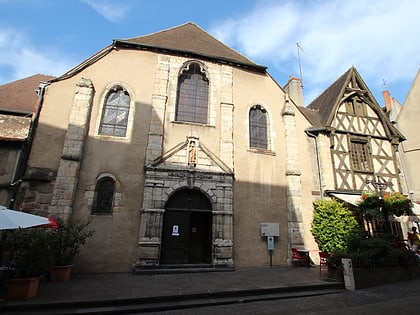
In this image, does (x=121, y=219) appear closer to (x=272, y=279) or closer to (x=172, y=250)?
(x=172, y=250)

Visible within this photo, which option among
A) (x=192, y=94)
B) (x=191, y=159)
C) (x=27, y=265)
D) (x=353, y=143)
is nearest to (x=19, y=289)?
(x=27, y=265)

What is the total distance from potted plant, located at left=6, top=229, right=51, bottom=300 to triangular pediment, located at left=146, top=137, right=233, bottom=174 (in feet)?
11.8

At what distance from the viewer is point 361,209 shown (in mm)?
7664

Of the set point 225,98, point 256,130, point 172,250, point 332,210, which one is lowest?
point 172,250

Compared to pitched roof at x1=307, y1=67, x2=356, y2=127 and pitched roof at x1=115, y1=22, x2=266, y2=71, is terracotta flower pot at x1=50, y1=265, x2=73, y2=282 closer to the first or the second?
pitched roof at x1=115, y1=22, x2=266, y2=71

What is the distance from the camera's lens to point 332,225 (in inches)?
313

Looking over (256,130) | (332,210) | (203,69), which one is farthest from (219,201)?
(203,69)

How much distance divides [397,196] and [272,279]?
15.8 ft

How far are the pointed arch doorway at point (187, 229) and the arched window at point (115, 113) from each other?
2974 mm

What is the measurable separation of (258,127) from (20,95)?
31.9 ft

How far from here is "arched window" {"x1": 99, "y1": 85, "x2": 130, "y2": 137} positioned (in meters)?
7.98

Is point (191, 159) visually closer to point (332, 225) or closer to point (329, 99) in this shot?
point (332, 225)

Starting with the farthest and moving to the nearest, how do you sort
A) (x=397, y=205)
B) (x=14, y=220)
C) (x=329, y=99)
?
(x=329, y=99) → (x=397, y=205) → (x=14, y=220)

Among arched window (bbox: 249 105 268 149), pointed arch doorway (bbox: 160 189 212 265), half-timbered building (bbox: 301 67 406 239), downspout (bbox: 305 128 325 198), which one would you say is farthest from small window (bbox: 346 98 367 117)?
pointed arch doorway (bbox: 160 189 212 265)
